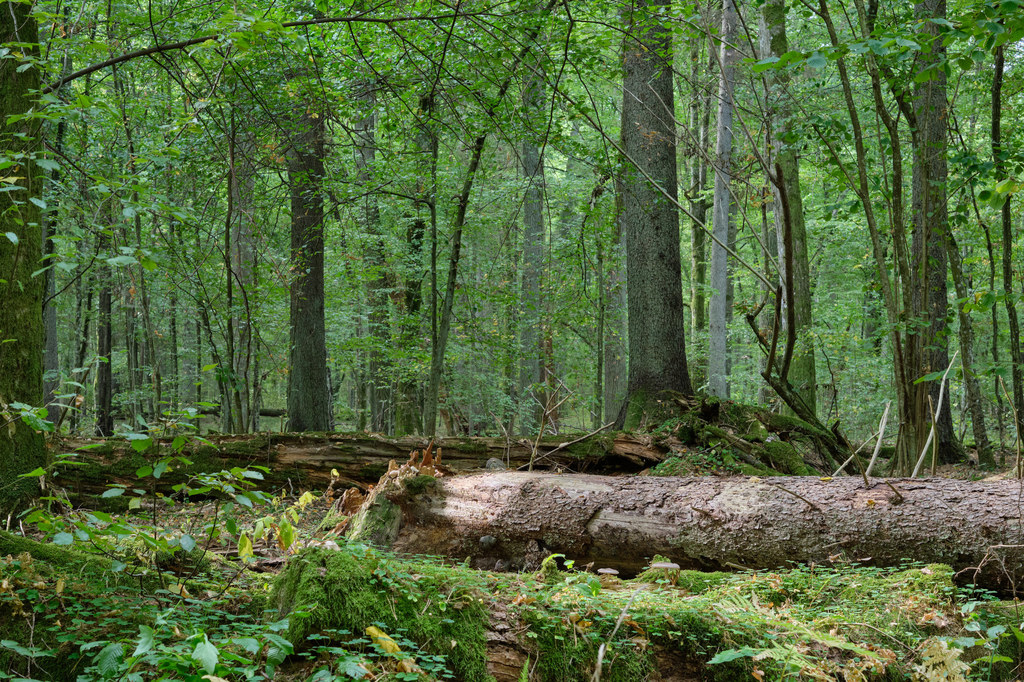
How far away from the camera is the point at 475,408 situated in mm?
18328

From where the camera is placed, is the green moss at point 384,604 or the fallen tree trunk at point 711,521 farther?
the fallen tree trunk at point 711,521

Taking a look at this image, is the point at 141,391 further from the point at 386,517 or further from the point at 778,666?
the point at 778,666

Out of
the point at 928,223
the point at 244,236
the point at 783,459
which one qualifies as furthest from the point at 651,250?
the point at 244,236

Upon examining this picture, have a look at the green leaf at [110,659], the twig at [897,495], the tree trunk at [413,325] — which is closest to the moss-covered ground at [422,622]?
the green leaf at [110,659]

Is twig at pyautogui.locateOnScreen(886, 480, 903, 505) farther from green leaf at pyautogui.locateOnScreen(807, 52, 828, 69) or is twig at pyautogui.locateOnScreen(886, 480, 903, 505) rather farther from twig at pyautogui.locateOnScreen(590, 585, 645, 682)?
green leaf at pyautogui.locateOnScreen(807, 52, 828, 69)

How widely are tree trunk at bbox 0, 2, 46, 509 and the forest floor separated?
109 centimetres

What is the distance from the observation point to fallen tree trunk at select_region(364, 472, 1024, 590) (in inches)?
162

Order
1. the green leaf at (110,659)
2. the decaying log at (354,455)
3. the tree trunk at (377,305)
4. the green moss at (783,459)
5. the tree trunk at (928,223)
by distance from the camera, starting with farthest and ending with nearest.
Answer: the tree trunk at (377,305), the green moss at (783,459), the decaying log at (354,455), the tree trunk at (928,223), the green leaf at (110,659)

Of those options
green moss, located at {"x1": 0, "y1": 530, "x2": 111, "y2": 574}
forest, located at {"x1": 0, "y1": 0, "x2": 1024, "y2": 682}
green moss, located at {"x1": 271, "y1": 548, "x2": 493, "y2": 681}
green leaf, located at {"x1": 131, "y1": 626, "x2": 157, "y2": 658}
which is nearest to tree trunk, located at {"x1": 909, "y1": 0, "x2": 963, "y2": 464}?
forest, located at {"x1": 0, "y1": 0, "x2": 1024, "y2": 682}

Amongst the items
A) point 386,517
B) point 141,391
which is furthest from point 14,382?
point 141,391

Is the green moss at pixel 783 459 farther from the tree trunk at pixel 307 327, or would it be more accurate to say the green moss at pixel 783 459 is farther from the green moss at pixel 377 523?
the tree trunk at pixel 307 327

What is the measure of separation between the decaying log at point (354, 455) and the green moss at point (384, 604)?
358 cm

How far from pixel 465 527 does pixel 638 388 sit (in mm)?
3730

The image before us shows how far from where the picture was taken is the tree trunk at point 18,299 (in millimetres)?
4051
